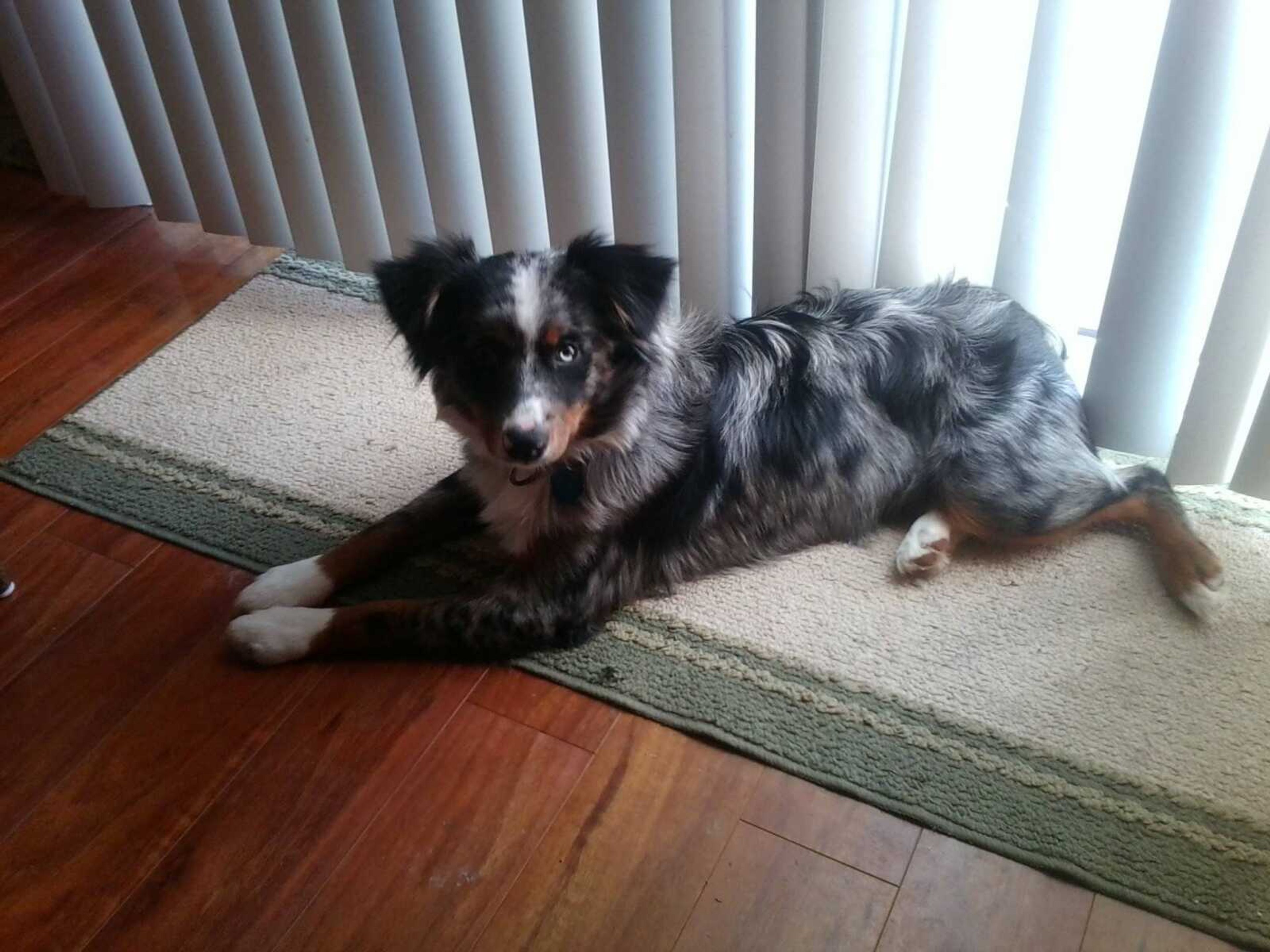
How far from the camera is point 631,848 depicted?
1772mm

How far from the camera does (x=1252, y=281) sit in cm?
198

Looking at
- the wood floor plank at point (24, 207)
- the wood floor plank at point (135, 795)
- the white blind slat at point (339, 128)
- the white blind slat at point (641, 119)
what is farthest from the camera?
the wood floor plank at point (24, 207)

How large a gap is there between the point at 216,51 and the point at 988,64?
6.41 feet

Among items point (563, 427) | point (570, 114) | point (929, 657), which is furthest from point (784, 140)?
point (929, 657)

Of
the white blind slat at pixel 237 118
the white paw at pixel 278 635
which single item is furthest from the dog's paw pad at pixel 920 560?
the white blind slat at pixel 237 118

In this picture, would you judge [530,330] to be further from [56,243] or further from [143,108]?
[56,243]

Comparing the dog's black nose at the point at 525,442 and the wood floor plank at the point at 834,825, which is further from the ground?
the dog's black nose at the point at 525,442

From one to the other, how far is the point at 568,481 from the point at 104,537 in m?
1.10

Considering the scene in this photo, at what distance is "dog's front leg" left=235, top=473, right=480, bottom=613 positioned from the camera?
2.15 metres

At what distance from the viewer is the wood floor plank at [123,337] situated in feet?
9.16

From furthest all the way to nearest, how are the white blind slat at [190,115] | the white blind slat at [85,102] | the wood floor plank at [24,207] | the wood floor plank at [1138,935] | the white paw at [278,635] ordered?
1. the wood floor plank at [24,207]
2. the white blind slat at [85,102]
3. the white blind slat at [190,115]
4. the white paw at [278,635]
5. the wood floor plank at [1138,935]

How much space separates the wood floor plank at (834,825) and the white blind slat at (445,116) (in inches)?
58.7

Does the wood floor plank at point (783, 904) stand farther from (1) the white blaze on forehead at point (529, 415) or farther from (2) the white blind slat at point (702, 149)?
(2) the white blind slat at point (702, 149)

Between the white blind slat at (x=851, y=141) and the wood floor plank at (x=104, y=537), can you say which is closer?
the white blind slat at (x=851, y=141)
